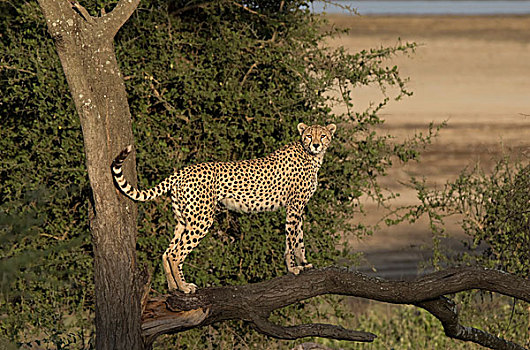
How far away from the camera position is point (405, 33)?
26.3 meters

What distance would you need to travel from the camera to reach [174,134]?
7.87 meters

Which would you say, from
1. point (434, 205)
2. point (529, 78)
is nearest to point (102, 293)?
point (434, 205)

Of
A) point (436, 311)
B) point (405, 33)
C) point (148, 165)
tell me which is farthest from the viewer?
point (405, 33)

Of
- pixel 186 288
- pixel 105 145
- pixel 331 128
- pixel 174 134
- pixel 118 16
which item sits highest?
A: pixel 118 16

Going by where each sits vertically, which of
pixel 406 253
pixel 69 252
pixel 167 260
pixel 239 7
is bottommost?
pixel 406 253

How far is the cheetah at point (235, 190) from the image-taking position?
527 cm

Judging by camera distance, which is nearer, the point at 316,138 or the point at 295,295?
the point at 316,138

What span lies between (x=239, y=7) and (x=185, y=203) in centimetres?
339

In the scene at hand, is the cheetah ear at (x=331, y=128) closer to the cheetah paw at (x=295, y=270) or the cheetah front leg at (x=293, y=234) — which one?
the cheetah front leg at (x=293, y=234)

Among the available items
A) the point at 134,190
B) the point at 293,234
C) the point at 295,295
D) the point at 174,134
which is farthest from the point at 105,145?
the point at 174,134

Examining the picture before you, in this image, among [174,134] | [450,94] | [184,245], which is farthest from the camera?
[450,94]

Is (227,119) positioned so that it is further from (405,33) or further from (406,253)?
(405,33)

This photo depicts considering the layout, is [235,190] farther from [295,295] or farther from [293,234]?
[295,295]

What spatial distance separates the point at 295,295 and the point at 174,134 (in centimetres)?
262
